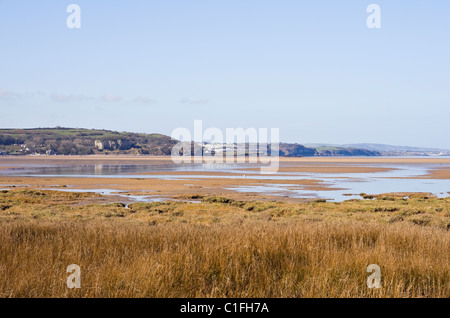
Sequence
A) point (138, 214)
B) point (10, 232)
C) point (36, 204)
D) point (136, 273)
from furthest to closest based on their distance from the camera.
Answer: point (36, 204) < point (138, 214) < point (10, 232) < point (136, 273)

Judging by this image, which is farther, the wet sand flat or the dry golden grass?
the wet sand flat

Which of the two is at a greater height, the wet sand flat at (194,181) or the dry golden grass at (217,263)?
the dry golden grass at (217,263)

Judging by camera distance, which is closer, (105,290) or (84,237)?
(105,290)

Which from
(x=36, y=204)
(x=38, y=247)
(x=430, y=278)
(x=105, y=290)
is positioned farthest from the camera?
(x=36, y=204)

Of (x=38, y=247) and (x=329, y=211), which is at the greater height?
(x=38, y=247)

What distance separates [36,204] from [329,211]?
62.7ft

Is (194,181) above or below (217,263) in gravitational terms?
below

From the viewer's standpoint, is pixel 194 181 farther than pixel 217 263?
Yes

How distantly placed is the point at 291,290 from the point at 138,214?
1950 centimetres

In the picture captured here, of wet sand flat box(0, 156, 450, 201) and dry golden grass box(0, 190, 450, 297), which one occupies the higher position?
dry golden grass box(0, 190, 450, 297)

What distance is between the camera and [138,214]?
24531 millimetres

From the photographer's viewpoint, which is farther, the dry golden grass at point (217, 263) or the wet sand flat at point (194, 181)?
the wet sand flat at point (194, 181)
